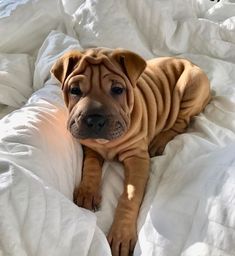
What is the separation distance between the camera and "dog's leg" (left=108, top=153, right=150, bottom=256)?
109cm

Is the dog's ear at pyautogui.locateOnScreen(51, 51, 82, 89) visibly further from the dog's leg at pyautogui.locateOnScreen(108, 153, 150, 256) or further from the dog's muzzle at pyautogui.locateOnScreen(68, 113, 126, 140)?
the dog's leg at pyautogui.locateOnScreen(108, 153, 150, 256)

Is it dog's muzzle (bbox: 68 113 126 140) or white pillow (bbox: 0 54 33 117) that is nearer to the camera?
dog's muzzle (bbox: 68 113 126 140)

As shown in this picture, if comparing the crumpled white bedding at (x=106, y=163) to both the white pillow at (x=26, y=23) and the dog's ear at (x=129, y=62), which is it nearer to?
the white pillow at (x=26, y=23)

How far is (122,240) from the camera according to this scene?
3.58 ft

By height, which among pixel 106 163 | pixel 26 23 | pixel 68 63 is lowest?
pixel 106 163

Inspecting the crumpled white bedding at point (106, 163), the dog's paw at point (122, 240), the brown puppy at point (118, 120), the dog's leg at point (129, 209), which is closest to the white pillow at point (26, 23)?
the crumpled white bedding at point (106, 163)

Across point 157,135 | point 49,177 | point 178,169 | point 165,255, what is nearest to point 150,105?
point 157,135

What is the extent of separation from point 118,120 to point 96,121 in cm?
6

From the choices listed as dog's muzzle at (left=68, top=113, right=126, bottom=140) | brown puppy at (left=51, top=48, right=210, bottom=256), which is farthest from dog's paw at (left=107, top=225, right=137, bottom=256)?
dog's muzzle at (left=68, top=113, right=126, bottom=140)

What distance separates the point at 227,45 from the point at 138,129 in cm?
67

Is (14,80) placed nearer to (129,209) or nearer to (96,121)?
(96,121)

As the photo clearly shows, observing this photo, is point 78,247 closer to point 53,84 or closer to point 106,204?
point 106,204

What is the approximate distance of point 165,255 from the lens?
3.26 feet

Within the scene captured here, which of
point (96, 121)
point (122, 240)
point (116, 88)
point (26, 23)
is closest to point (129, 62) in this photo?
point (116, 88)
